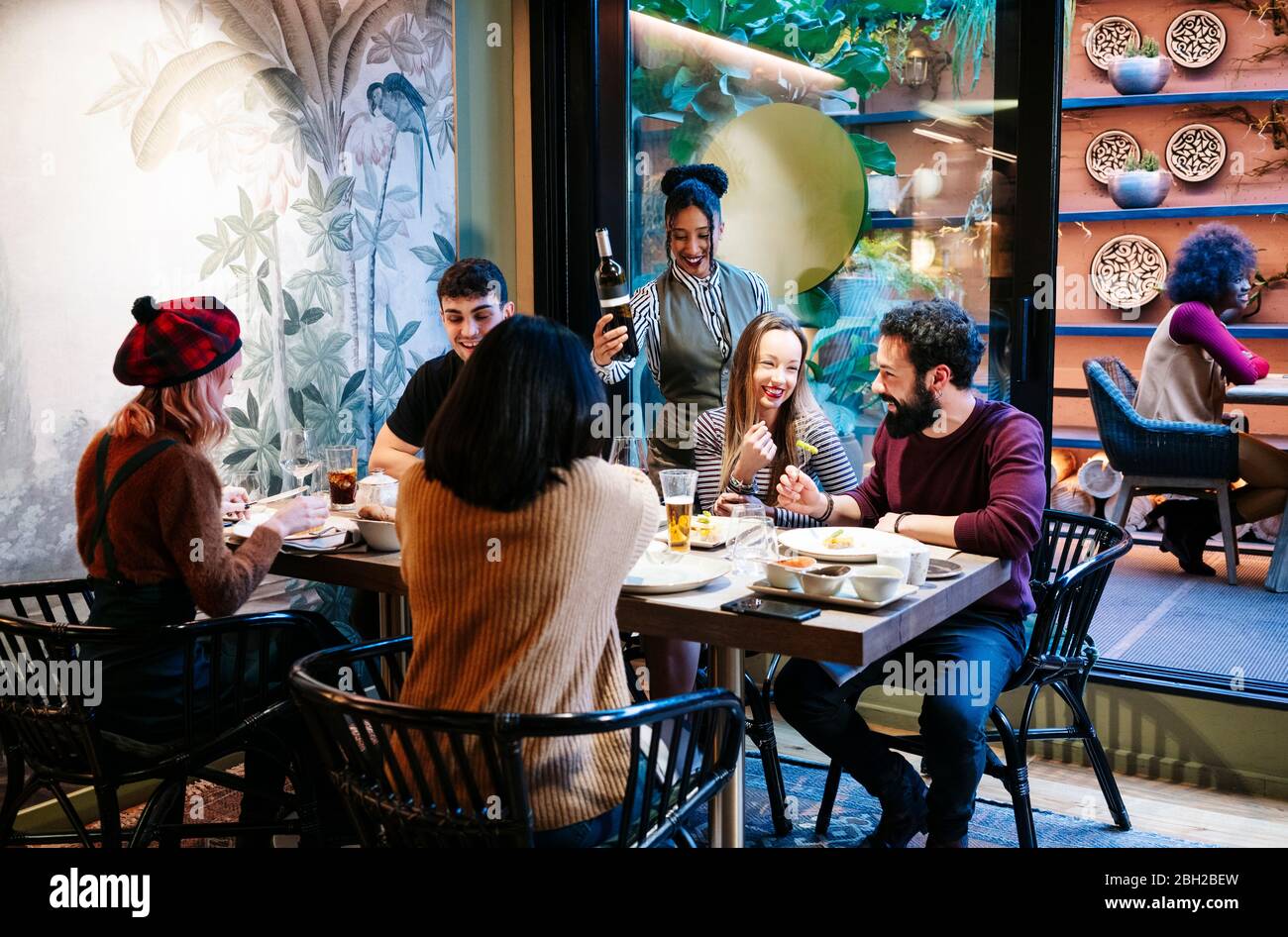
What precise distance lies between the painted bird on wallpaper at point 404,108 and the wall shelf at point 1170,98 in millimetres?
3429

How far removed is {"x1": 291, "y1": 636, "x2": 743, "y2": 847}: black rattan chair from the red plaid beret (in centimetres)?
80

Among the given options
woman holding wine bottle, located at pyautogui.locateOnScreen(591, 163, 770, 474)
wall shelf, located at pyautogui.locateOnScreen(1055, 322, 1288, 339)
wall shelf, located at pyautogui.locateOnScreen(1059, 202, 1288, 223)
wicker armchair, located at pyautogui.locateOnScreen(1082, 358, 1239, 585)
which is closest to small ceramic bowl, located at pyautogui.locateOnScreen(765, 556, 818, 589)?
woman holding wine bottle, located at pyautogui.locateOnScreen(591, 163, 770, 474)

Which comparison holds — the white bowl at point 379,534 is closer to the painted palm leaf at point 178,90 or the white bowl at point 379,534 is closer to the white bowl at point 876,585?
the white bowl at point 876,585

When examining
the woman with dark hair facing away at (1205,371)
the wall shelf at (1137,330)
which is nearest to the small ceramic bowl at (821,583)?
the woman with dark hair facing away at (1205,371)

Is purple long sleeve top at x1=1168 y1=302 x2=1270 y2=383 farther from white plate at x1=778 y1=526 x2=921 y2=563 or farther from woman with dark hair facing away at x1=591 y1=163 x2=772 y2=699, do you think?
white plate at x1=778 y1=526 x2=921 y2=563

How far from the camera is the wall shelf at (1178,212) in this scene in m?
6.00

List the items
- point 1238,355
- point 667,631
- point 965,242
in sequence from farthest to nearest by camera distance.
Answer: point 1238,355
point 965,242
point 667,631

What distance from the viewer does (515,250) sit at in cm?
448

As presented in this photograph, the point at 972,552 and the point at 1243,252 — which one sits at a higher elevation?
the point at 1243,252

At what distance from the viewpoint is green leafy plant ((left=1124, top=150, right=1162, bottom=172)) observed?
6258mm

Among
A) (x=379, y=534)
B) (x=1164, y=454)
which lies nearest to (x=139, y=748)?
(x=379, y=534)

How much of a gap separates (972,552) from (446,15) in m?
2.80
